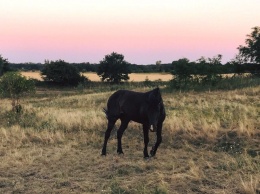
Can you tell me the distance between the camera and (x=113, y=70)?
72125mm

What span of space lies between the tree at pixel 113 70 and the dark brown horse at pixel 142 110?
202ft

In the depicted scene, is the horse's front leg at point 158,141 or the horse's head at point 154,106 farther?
the horse's front leg at point 158,141

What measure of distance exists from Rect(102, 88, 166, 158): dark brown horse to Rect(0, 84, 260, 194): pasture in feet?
2.54

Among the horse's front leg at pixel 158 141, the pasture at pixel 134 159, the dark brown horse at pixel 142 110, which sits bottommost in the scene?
the pasture at pixel 134 159

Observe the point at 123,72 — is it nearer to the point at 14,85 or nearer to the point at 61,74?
the point at 61,74

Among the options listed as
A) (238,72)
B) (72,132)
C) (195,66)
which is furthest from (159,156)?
(238,72)

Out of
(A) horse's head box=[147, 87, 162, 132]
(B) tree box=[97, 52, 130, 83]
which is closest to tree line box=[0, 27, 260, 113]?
(B) tree box=[97, 52, 130, 83]

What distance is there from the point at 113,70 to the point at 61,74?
474 inches

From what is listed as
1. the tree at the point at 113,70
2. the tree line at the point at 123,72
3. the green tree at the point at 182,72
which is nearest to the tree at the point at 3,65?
the tree line at the point at 123,72

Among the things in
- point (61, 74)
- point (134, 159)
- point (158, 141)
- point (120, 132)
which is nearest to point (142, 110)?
point (158, 141)

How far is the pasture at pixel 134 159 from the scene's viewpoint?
6.55 m

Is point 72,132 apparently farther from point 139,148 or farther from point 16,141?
point 139,148

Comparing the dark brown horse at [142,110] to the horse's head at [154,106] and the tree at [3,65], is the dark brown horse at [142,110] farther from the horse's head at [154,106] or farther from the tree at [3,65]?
the tree at [3,65]

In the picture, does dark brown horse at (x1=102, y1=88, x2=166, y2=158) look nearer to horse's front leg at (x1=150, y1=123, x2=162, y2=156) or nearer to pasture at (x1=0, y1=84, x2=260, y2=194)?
horse's front leg at (x1=150, y1=123, x2=162, y2=156)
